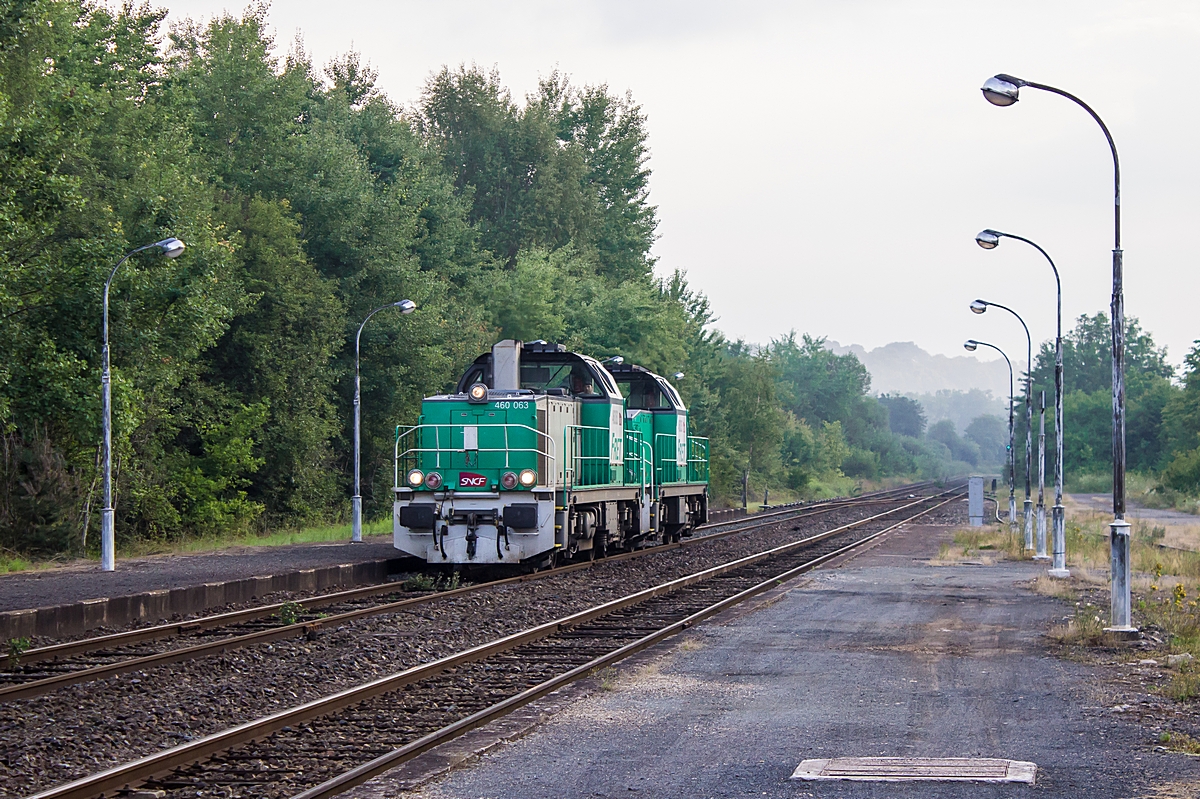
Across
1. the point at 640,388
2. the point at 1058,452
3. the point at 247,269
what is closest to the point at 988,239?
the point at 1058,452

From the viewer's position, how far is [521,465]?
21.4 metres

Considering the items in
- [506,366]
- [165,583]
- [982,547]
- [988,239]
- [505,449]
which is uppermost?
[988,239]

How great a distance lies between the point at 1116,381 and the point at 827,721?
27.3ft

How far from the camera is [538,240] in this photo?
68.8 meters

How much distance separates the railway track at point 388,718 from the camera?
8.04m

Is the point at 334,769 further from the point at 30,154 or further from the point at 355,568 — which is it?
the point at 30,154

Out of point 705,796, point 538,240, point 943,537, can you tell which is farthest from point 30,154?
point 538,240

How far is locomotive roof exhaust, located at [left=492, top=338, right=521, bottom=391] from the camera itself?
22827mm

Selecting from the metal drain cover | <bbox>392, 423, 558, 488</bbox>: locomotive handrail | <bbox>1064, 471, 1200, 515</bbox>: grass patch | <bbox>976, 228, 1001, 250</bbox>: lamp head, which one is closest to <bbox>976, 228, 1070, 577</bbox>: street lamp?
<bbox>976, 228, 1001, 250</bbox>: lamp head

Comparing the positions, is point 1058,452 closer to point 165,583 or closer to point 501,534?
point 501,534

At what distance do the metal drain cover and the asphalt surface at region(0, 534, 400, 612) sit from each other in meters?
11.7

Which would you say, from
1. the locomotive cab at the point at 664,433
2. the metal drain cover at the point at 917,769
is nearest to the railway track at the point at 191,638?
the metal drain cover at the point at 917,769

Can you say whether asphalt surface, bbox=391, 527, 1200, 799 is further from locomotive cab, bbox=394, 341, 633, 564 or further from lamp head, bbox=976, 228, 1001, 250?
lamp head, bbox=976, 228, 1001, 250

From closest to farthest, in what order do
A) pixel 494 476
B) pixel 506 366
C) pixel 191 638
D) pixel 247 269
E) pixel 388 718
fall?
pixel 388 718 < pixel 191 638 < pixel 494 476 < pixel 506 366 < pixel 247 269
